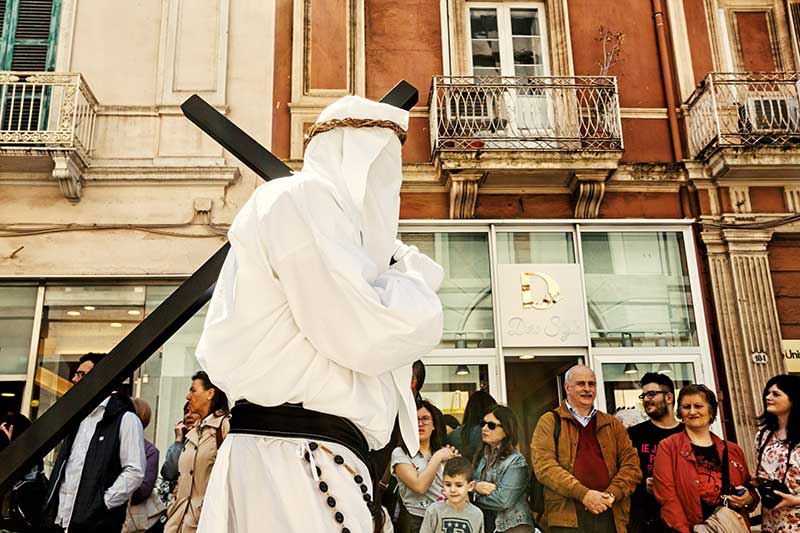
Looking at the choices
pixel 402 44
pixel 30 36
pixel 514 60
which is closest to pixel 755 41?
pixel 514 60

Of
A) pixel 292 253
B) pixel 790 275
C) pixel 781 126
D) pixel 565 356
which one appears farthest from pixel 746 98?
pixel 292 253

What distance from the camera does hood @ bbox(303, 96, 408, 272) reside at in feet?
6.89

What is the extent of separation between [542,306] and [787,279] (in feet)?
10.9

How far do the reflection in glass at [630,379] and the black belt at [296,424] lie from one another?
26.8 ft

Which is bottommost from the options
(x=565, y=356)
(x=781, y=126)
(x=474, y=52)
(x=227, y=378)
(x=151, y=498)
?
(x=151, y=498)

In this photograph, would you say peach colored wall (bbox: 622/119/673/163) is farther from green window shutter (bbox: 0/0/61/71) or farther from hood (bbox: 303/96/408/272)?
hood (bbox: 303/96/408/272)

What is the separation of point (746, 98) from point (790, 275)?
2.46 m

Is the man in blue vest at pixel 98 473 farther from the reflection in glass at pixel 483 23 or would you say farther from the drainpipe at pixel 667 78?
the drainpipe at pixel 667 78

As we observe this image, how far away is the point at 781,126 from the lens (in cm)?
1015

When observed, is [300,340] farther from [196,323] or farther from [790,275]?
[790,275]

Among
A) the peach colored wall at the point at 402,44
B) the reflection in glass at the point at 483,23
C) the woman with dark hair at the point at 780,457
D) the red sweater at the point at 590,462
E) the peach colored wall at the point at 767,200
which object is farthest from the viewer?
the reflection in glass at the point at 483,23

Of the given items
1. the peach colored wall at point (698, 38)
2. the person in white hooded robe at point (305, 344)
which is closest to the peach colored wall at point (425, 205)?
the peach colored wall at point (698, 38)

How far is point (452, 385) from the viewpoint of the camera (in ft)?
31.9

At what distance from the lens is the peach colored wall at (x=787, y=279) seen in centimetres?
986
